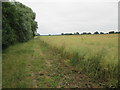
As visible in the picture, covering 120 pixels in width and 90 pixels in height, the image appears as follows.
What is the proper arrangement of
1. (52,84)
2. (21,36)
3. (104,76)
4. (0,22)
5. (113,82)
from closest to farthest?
(113,82) < (52,84) < (104,76) < (0,22) < (21,36)

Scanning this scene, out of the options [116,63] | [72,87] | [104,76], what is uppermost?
[116,63]

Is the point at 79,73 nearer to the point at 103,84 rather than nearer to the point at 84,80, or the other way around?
the point at 84,80

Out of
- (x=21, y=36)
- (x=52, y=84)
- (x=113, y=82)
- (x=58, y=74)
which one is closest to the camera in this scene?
(x=113, y=82)

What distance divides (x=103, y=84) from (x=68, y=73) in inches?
52.1

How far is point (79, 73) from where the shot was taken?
3.97m

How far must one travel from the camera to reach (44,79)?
3500 millimetres

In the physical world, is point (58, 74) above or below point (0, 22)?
below

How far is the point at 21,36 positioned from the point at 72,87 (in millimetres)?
13194

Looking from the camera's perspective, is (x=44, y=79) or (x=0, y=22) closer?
(x=44, y=79)

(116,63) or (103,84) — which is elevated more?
(116,63)

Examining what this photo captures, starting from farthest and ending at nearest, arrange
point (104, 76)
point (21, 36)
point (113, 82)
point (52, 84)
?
point (21, 36) → point (104, 76) → point (52, 84) → point (113, 82)

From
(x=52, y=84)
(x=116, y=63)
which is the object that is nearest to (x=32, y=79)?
(x=52, y=84)

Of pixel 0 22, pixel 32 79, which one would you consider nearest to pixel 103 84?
pixel 32 79

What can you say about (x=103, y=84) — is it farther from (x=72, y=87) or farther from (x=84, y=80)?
(x=72, y=87)
